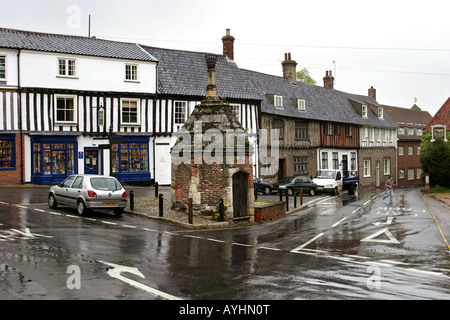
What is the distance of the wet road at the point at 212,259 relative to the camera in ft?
25.4

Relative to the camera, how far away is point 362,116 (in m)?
52.2

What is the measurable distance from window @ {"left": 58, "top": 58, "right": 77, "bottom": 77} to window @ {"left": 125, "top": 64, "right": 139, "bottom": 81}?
3590 mm

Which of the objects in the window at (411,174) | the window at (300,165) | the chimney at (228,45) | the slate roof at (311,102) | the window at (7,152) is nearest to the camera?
the window at (7,152)

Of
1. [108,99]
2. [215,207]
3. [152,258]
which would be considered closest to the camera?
[152,258]

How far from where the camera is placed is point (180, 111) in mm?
33688

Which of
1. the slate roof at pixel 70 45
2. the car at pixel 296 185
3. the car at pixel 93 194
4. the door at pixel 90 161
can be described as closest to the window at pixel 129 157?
the door at pixel 90 161

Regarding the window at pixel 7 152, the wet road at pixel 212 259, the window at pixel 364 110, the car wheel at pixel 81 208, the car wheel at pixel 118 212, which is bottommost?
the wet road at pixel 212 259

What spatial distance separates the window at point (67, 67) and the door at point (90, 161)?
5043mm

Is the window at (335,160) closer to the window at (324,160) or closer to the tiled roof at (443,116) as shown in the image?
the window at (324,160)

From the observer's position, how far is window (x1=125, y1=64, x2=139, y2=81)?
31650 millimetres

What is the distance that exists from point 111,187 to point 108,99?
48.3ft

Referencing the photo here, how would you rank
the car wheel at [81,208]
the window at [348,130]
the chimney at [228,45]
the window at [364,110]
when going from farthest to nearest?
1. the window at [364,110]
2. the window at [348,130]
3. the chimney at [228,45]
4. the car wheel at [81,208]
